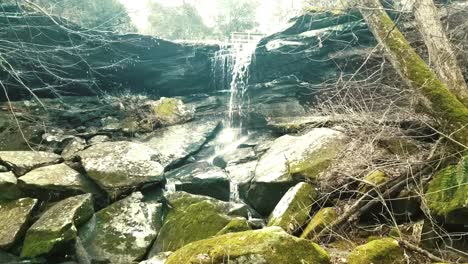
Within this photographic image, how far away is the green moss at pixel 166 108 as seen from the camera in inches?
453

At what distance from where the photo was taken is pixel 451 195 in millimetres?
3684

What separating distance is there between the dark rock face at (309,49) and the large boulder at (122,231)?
270 inches

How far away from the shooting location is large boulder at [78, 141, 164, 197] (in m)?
6.63

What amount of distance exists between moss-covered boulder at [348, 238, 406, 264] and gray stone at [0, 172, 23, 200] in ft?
18.5

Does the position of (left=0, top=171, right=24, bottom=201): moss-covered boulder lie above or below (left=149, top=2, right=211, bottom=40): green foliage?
below

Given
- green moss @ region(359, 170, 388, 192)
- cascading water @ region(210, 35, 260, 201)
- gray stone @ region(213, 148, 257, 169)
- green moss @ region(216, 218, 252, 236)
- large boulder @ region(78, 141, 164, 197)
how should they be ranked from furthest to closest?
cascading water @ region(210, 35, 260, 201) < gray stone @ region(213, 148, 257, 169) < large boulder @ region(78, 141, 164, 197) < green moss @ region(216, 218, 252, 236) < green moss @ region(359, 170, 388, 192)

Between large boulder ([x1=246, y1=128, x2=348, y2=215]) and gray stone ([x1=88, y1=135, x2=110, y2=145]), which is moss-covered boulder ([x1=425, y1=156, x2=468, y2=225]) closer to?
large boulder ([x1=246, y1=128, x2=348, y2=215])

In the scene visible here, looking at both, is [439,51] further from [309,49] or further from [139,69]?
[139,69]

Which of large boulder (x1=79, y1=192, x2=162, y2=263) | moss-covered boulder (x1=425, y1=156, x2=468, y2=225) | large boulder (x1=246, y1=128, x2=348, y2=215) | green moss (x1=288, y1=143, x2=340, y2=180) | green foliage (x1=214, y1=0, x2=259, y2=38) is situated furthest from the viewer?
green foliage (x1=214, y1=0, x2=259, y2=38)

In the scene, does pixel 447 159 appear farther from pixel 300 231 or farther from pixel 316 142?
pixel 316 142

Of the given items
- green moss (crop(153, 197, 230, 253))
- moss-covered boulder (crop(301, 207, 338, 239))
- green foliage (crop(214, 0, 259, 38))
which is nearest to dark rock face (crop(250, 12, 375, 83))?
green moss (crop(153, 197, 230, 253))

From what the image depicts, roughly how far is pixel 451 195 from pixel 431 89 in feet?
5.20

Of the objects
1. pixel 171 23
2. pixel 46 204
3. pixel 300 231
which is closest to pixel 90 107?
pixel 46 204

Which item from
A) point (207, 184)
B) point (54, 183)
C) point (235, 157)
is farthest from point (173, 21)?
point (54, 183)
